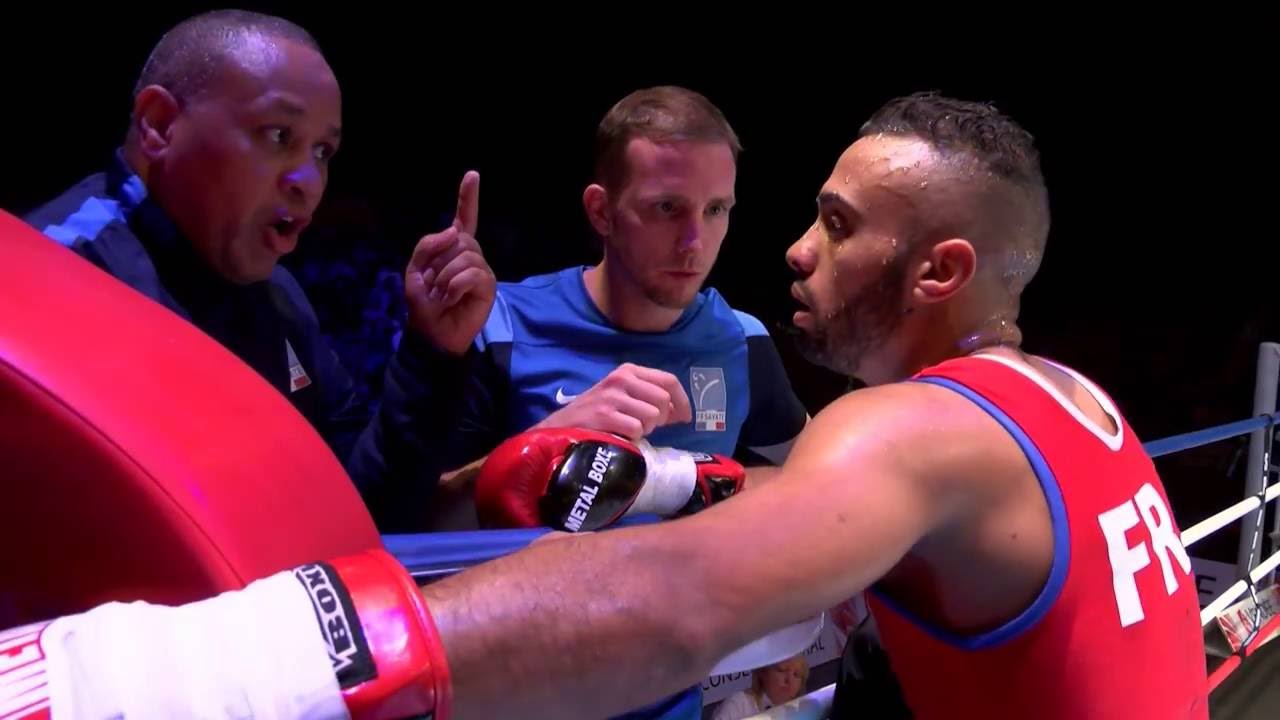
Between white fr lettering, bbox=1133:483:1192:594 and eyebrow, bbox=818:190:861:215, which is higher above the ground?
eyebrow, bbox=818:190:861:215

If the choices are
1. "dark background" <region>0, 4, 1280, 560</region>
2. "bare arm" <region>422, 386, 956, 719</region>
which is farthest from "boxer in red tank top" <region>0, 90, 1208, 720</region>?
"dark background" <region>0, 4, 1280, 560</region>

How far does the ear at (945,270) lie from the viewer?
88 cm

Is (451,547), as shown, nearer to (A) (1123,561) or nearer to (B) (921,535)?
(B) (921,535)

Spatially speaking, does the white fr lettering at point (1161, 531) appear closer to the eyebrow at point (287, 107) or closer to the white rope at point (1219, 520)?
the white rope at point (1219, 520)

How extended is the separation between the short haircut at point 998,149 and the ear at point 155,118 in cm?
76

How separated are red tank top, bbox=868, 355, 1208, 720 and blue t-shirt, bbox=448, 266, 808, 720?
64cm

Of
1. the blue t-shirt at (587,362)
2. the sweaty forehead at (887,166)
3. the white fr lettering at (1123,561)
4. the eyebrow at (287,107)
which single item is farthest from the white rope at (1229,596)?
the eyebrow at (287,107)

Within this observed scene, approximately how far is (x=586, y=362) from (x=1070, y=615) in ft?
2.65

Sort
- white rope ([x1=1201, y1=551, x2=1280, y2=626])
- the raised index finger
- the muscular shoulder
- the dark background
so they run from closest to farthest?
the muscular shoulder, the raised index finger, white rope ([x1=1201, y1=551, x2=1280, y2=626]), the dark background

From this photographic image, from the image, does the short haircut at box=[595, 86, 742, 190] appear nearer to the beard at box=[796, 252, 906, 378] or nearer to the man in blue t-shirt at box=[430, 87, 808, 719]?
the man in blue t-shirt at box=[430, 87, 808, 719]

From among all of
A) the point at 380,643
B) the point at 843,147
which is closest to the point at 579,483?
the point at 380,643

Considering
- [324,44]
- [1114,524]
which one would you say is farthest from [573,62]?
[1114,524]

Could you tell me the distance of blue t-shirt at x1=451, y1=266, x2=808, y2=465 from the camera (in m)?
1.35

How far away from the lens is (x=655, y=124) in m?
1.37
